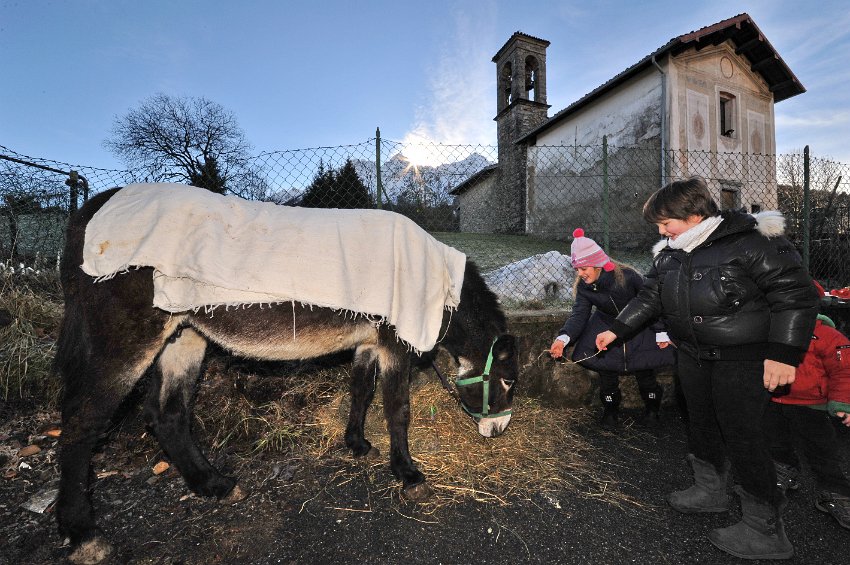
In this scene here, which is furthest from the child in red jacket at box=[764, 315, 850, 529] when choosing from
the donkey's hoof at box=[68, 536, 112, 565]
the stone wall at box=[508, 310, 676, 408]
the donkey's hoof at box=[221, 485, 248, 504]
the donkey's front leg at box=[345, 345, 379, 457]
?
the donkey's hoof at box=[68, 536, 112, 565]

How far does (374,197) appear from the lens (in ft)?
16.1

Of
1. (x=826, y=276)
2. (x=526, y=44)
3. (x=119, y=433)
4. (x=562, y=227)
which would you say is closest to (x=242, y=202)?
(x=119, y=433)

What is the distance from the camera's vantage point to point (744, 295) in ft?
6.23

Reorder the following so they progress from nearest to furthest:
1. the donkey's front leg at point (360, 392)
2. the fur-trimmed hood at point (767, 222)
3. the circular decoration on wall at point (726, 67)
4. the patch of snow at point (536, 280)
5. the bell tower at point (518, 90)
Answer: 1. the fur-trimmed hood at point (767, 222)
2. the donkey's front leg at point (360, 392)
3. the patch of snow at point (536, 280)
4. the circular decoration on wall at point (726, 67)
5. the bell tower at point (518, 90)

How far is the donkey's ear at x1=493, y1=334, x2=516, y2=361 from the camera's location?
110 inches

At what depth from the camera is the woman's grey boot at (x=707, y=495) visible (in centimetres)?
227

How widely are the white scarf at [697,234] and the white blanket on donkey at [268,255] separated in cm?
130

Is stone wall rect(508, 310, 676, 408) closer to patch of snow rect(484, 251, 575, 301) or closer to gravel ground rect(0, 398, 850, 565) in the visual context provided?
gravel ground rect(0, 398, 850, 565)

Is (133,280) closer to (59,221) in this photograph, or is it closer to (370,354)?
(370,354)

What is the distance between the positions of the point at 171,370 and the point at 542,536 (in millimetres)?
2530

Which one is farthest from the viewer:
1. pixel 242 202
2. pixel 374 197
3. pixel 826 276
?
pixel 826 276

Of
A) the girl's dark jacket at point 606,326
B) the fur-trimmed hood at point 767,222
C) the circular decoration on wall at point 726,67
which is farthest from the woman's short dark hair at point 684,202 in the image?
the circular decoration on wall at point 726,67

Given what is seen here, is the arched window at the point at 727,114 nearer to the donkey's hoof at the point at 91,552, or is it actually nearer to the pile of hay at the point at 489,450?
the pile of hay at the point at 489,450

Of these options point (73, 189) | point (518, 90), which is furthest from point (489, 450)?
point (518, 90)
